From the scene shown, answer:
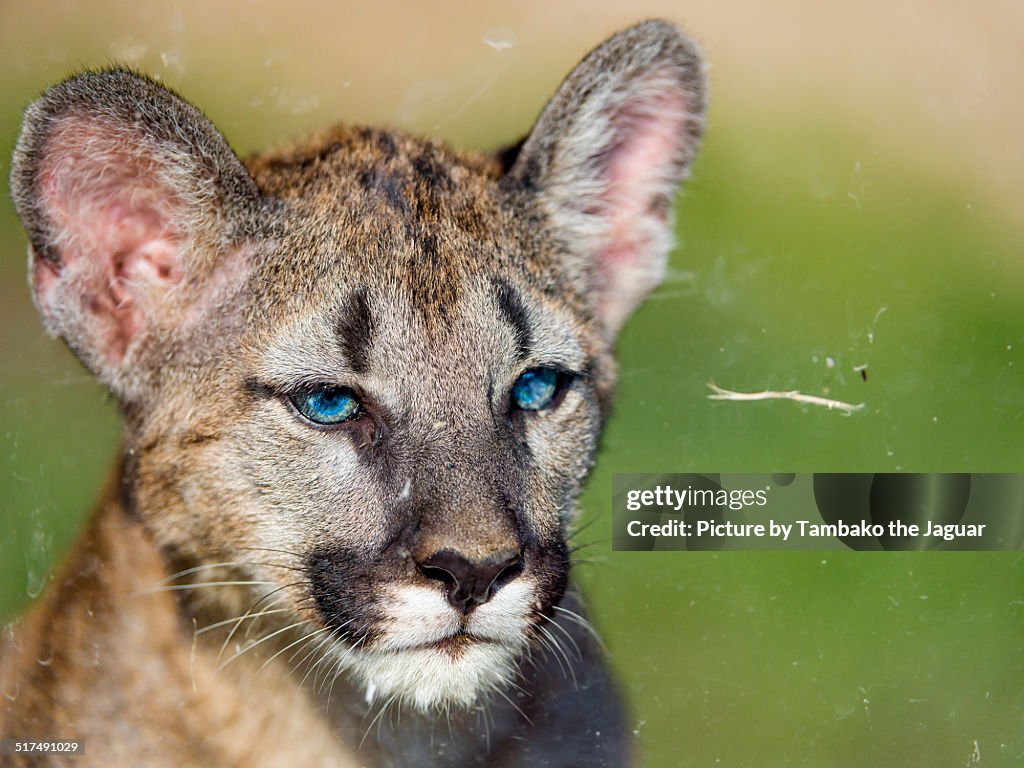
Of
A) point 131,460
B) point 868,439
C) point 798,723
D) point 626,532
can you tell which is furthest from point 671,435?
point 131,460

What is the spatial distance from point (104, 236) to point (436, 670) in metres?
1.61

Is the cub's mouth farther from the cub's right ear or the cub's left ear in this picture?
the cub's left ear

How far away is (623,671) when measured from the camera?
4059 millimetres

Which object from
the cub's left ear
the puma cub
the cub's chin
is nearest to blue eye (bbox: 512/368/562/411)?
the puma cub

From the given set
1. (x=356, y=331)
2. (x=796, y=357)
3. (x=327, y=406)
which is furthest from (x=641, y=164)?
(x=327, y=406)

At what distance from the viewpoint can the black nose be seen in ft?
9.79

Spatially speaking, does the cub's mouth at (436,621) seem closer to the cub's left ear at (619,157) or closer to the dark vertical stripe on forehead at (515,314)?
the dark vertical stripe on forehead at (515,314)

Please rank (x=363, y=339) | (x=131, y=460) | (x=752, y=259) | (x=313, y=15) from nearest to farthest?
1. (x=363, y=339)
2. (x=131, y=460)
3. (x=313, y=15)
4. (x=752, y=259)

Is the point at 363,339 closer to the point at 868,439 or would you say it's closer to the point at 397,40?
the point at 397,40

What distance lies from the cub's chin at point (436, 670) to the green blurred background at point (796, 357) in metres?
0.76

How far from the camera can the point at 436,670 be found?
3273mm

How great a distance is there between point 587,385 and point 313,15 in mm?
1534

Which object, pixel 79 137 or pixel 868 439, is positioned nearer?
pixel 79 137

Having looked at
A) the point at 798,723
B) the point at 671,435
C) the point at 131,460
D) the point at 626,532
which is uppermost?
the point at 131,460
